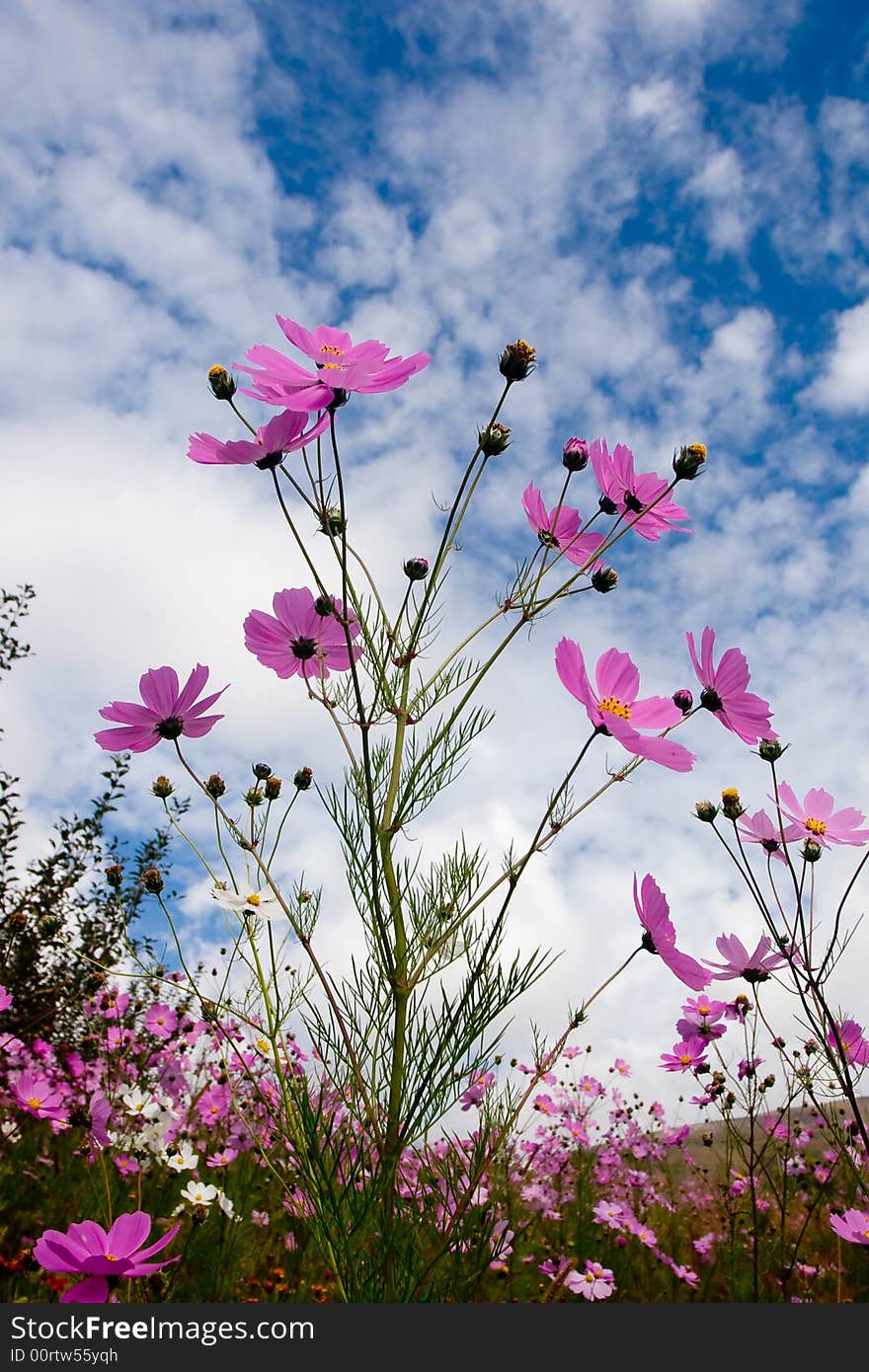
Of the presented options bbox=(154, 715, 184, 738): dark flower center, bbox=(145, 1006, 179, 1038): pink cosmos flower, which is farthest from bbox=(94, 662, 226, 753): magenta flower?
bbox=(145, 1006, 179, 1038): pink cosmos flower

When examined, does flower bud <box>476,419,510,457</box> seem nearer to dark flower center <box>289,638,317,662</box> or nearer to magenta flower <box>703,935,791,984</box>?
dark flower center <box>289,638,317,662</box>

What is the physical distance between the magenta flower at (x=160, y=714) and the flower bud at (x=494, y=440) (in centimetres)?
54

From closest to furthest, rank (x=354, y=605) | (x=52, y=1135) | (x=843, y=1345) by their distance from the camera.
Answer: (x=843, y=1345) → (x=354, y=605) → (x=52, y=1135)

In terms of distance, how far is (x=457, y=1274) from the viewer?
4.03ft

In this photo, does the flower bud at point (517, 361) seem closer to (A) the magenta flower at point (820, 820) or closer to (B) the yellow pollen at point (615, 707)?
(B) the yellow pollen at point (615, 707)

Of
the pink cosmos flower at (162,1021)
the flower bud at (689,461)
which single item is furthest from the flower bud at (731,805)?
the pink cosmos flower at (162,1021)

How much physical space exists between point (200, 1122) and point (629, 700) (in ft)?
9.77

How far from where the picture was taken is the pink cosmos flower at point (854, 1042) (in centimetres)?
196

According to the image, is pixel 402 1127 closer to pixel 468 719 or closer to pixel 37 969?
pixel 468 719

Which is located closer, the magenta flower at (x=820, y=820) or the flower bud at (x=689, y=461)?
the flower bud at (x=689, y=461)

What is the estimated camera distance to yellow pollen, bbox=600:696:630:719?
119 cm

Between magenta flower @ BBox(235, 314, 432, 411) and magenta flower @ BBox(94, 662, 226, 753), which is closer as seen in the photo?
magenta flower @ BBox(235, 314, 432, 411)

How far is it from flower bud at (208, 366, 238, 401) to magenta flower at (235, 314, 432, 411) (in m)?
0.16

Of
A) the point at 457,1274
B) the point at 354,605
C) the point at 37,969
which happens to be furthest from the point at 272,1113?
the point at 37,969
